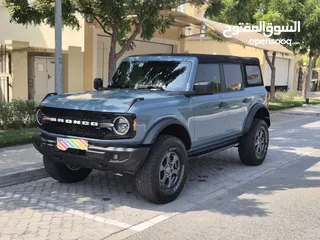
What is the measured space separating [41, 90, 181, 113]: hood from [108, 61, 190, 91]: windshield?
0.31 m

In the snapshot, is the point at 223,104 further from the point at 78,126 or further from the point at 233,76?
the point at 78,126

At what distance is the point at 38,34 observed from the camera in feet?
55.6

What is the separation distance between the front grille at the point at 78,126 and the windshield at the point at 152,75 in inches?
53.4

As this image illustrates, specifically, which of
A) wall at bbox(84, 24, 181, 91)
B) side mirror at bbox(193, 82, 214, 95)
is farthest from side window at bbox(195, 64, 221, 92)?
wall at bbox(84, 24, 181, 91)

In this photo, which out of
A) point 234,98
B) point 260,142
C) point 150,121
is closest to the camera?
point 150,121

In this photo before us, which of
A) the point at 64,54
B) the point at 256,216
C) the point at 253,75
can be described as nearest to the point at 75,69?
the point at 64,54

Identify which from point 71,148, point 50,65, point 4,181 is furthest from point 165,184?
point 50,65

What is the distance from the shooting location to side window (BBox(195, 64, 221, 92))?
6.39m

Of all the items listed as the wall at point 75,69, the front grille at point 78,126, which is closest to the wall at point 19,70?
the wall at point 75,69

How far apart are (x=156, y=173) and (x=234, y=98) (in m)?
2.49

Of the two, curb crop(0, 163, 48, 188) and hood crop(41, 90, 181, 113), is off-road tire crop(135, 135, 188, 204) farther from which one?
curb crop(0, 163, 48, 188)

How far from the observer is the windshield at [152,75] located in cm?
617

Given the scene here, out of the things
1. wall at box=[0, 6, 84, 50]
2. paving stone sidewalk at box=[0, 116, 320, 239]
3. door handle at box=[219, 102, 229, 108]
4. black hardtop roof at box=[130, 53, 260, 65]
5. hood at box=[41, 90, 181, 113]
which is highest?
wall at box=[0, 6, 84, 50]

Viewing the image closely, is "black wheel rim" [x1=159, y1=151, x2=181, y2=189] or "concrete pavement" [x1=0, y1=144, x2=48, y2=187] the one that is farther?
"concrete pavement" [x1=0, y1=144, x2=48, y2=187]
